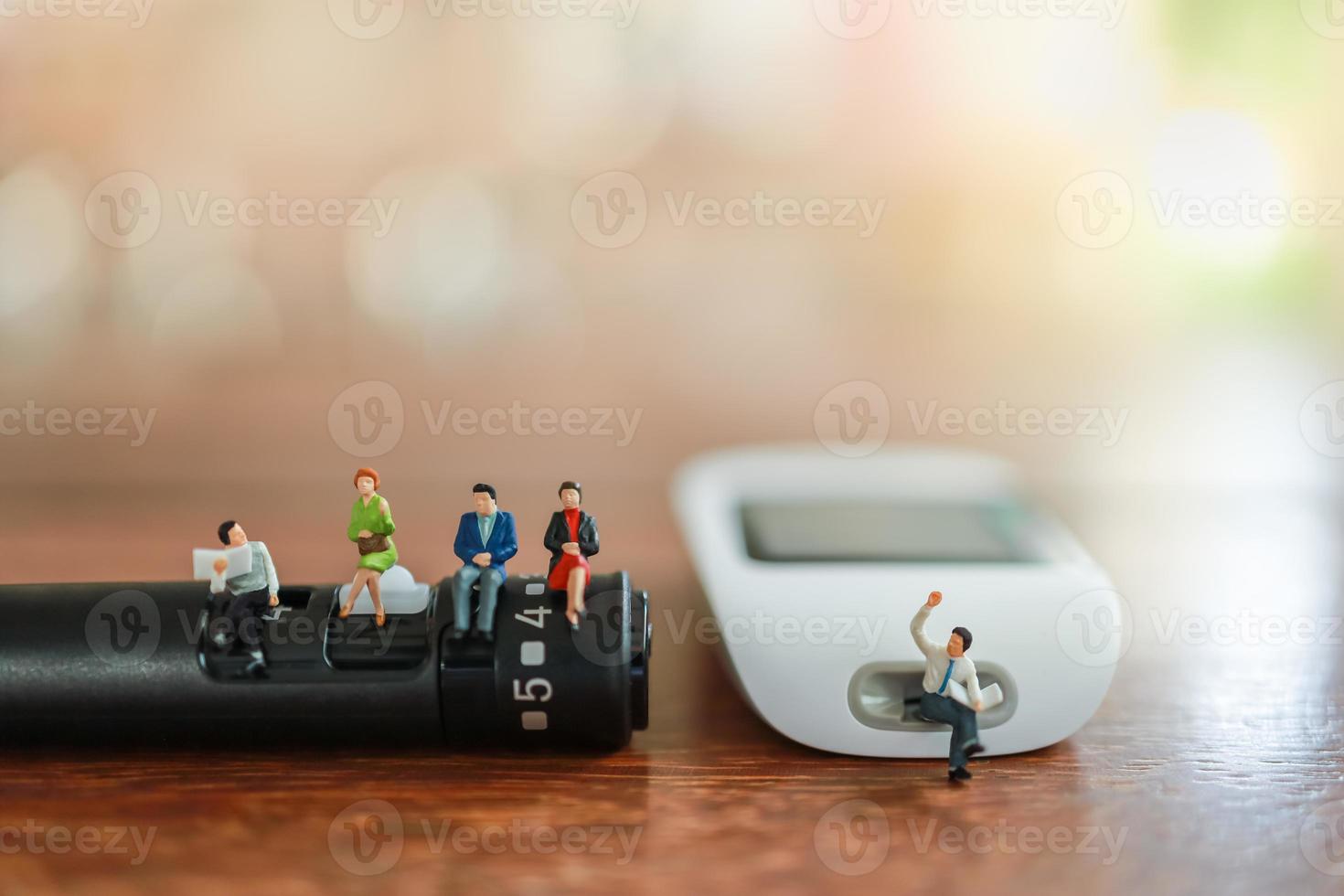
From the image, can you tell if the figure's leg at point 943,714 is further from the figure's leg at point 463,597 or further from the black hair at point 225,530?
the black hair at point 225,530

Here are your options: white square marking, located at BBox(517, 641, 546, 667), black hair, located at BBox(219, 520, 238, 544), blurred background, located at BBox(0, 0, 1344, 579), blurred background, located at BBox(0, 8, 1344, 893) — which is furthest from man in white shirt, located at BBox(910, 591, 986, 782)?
blurred background, located at BBox(0, 0, 1344, 579)

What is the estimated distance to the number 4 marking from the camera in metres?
0.73

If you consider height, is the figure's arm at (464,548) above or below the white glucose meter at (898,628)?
above

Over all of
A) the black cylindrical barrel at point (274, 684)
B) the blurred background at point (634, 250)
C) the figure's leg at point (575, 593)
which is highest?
the blurred background at point (634, 250)

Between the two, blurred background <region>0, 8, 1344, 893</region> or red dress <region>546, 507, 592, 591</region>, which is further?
blurred background <region>0, 8, 1344, 893</region>

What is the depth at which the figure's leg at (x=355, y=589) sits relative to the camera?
746 mm

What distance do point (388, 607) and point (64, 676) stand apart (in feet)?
0.72

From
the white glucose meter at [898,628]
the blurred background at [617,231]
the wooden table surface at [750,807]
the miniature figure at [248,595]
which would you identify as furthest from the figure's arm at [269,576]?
the blurred background at [617,231]

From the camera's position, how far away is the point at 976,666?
0.75 metres

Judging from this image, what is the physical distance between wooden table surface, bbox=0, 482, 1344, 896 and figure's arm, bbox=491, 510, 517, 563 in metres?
0.14

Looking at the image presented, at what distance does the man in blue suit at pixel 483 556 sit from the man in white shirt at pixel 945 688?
29cm

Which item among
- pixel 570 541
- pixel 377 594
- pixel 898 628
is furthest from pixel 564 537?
pixel 898 628

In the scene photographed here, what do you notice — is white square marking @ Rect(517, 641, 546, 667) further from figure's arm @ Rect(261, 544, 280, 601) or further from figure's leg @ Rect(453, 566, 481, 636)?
figure's arm @ Rect(261, 544, 280, 601)

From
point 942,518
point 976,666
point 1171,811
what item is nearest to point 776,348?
point 942,518
